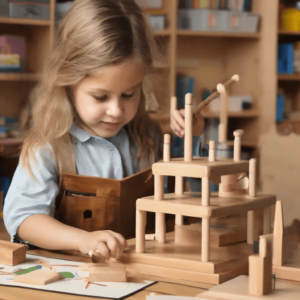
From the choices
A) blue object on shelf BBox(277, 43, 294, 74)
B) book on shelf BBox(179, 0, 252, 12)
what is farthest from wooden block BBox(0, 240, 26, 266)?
blue object on shelf BBox(277, 43, 294, 74)

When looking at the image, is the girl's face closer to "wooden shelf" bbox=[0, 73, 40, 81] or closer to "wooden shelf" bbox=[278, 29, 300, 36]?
"wooden shelf" bbox=[0, 73, 40, 81]

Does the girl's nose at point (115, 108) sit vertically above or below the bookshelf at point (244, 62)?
below

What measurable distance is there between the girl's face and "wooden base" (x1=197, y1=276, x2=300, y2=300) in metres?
0.48

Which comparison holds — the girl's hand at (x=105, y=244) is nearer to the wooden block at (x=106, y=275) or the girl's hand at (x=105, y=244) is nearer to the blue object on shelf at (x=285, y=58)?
the wooden block at (x=106, y=275)

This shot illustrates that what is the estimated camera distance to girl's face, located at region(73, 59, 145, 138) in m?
0.99

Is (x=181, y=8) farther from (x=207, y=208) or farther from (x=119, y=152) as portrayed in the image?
(x=207, y=208)

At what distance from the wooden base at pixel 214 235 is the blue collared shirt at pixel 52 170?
0.96 ft

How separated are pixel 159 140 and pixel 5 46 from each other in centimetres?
129

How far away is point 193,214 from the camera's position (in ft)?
2.22

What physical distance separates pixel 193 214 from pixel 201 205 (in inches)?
0.7

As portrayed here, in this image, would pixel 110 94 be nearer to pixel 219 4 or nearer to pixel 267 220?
pixel 267 220

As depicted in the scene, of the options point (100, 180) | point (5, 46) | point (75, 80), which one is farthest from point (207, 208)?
point (5, 46)

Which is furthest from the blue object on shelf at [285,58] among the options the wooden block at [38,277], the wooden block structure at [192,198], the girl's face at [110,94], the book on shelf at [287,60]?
the wooden block at [38,277]

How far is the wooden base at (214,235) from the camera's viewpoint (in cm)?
78
